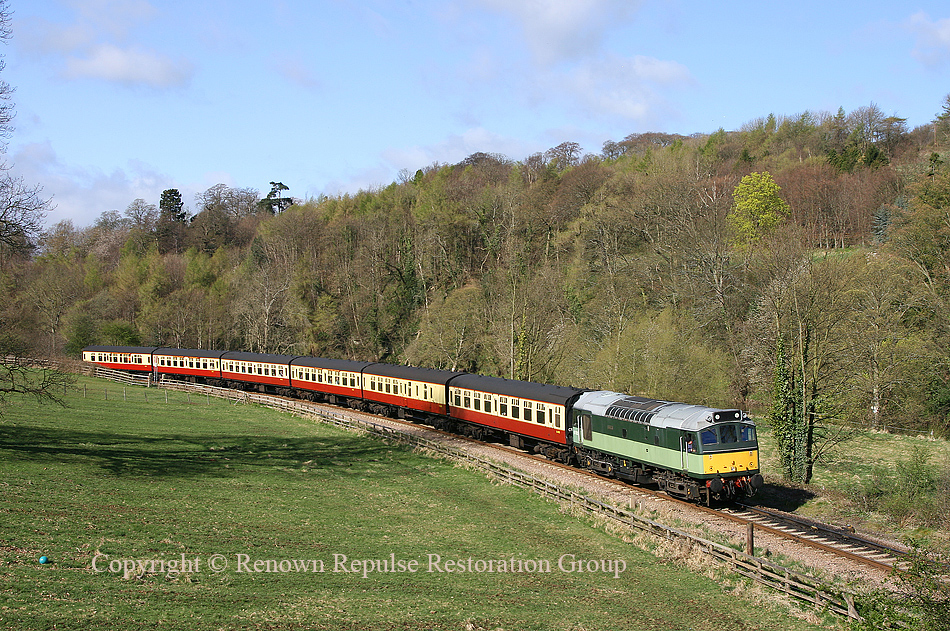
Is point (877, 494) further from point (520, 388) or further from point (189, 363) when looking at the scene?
point (189, 363)

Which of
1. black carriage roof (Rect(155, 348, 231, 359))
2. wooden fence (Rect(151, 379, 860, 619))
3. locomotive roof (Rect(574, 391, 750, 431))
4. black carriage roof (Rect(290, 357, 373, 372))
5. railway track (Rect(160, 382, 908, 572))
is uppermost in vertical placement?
black carriage roof (Rect(155, 348, 231, 359))

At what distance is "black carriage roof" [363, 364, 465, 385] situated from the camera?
39.7 meters

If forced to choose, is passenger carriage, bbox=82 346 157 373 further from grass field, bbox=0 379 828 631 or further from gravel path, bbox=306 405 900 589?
gravel path, bbox=306 405 900 589

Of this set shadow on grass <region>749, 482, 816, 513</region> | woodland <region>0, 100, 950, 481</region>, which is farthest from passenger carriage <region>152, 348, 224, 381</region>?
shadow on grass <region>749, 482, 816, 513</region>

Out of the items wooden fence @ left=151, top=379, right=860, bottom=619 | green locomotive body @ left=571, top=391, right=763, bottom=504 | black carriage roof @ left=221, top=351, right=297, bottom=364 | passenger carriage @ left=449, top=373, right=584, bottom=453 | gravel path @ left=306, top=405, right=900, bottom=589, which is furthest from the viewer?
black carriage roof @ left=221, top=351, right=297, bottom=364

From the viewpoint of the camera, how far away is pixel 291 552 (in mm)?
16391

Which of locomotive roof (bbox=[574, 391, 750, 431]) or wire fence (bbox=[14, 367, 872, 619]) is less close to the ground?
locomotive roof (bbox=[574, 391, 750, 431])

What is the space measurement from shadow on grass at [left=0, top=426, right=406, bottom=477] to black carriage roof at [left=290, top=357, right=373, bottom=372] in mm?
12104

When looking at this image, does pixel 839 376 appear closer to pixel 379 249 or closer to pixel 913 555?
pixel 913 555

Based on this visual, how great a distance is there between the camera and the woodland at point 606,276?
4072 cm

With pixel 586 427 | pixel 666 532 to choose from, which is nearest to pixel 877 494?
pixel 586 427

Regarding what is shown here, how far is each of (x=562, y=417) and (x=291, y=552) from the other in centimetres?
1576

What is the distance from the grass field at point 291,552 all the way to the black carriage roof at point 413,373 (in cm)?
1147

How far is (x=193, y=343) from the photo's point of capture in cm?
8762
